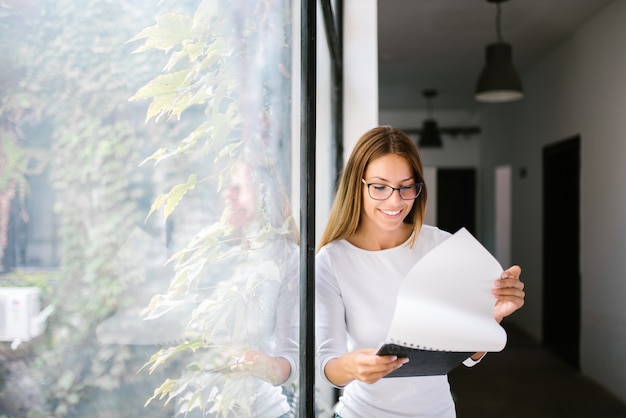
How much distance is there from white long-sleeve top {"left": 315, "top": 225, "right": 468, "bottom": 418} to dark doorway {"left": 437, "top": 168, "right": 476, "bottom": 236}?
30.4 ft

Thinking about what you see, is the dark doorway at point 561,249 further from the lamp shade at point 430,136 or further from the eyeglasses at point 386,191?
the eyeglasses at point 386,191

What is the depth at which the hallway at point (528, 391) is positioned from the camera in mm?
3973

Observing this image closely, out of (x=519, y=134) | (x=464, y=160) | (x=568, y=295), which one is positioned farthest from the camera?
(x=464, y=160)

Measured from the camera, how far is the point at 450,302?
1.00 m

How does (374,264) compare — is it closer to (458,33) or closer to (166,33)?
→ (166,33)

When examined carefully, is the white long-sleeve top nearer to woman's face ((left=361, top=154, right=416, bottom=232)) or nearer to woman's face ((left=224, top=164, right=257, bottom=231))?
woman's face ((left=361, top=154, right=416, bottom=232))

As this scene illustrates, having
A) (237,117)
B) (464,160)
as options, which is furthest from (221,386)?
(464,160)

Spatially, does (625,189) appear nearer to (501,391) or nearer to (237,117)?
(501,391)

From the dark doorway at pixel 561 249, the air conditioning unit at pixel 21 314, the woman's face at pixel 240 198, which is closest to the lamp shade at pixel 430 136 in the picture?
the dark doorway at pixel 561 249

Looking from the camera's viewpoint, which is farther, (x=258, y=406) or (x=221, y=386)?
(x=258, y=406)

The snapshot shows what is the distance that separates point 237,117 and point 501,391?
4.28m

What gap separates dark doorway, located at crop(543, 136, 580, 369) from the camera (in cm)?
550

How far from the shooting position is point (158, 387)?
0.57 m

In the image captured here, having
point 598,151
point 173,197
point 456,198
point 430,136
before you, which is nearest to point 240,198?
point 173,197
